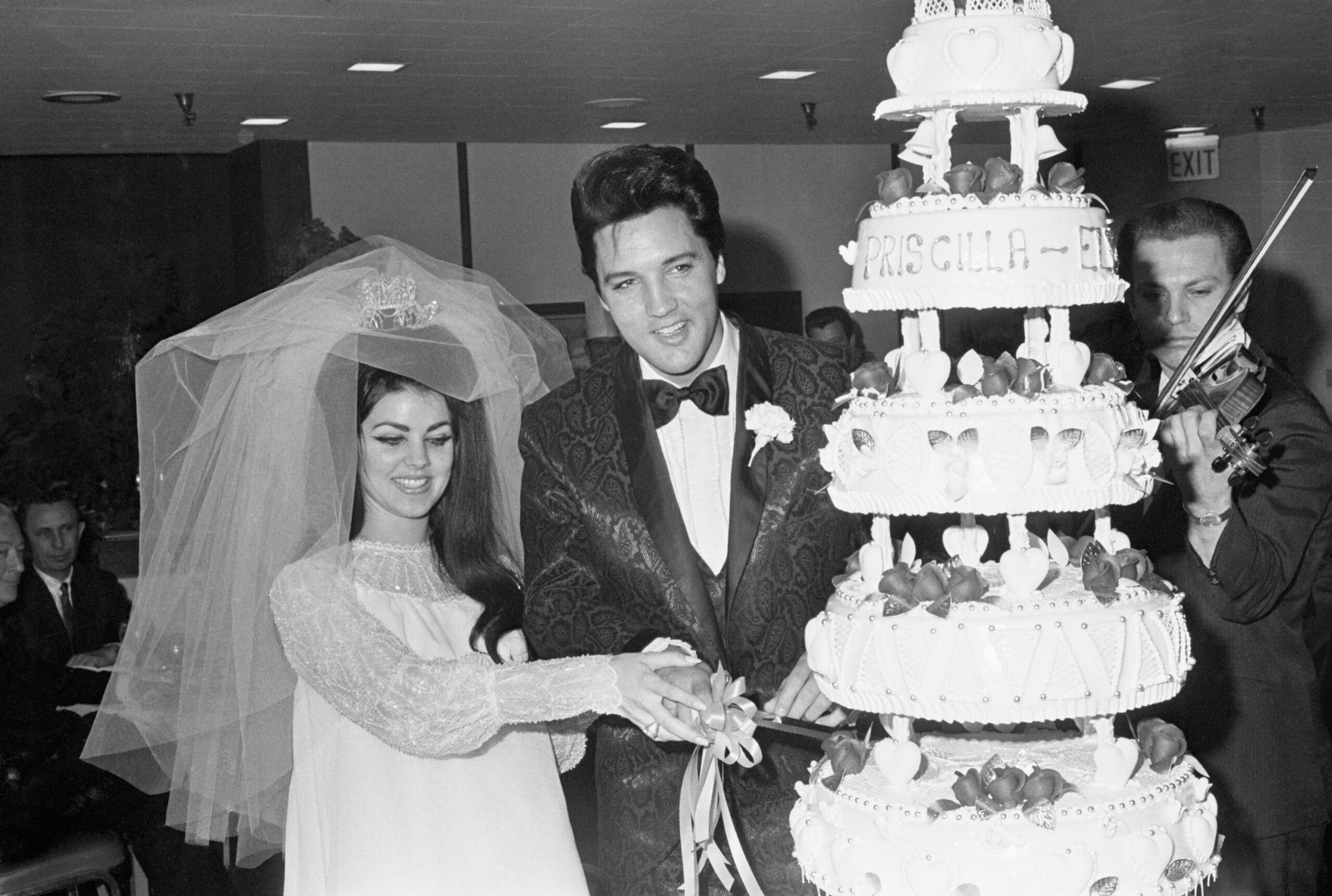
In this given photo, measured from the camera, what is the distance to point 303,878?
2.58m

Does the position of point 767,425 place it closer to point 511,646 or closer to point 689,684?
point 689,684

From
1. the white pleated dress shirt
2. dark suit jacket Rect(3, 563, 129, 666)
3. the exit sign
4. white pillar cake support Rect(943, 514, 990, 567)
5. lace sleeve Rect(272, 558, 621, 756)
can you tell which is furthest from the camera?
the exit sign

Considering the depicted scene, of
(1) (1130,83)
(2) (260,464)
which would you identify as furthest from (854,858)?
(1) (1130,83)

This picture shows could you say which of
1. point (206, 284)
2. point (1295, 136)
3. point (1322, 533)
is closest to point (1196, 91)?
point (1295, 136)

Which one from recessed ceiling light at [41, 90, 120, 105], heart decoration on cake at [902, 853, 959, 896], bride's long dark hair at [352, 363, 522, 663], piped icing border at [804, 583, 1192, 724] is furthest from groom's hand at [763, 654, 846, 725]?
recessed ceiling light at [41, 90, 120, 105]

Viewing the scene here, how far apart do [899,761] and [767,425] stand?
0.70 m

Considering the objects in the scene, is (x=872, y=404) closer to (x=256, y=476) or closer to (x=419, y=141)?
(x=256, y=476)

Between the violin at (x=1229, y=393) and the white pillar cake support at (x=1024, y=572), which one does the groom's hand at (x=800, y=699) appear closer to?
the white pillar cake support at (x=1024, y=572)

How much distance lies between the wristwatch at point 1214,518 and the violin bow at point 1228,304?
0.19 m

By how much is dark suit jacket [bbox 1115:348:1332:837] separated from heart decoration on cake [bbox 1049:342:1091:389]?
748 mm

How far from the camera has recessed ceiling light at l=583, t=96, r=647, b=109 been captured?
30.7 feet

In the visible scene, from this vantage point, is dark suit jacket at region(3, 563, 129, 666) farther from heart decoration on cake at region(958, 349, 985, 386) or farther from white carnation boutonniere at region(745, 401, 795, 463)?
heart decoration on cake at region(958, 349, 985, 386)

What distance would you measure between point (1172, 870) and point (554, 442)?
1.23 meters

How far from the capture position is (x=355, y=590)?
8.70ft
